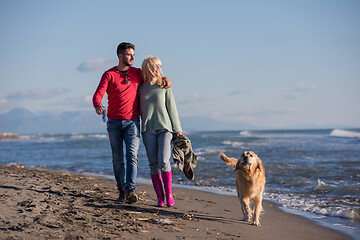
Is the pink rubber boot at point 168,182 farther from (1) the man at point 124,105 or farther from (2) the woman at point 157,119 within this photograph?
(1) the man at point 124,105

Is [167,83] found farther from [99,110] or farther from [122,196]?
[122,196]

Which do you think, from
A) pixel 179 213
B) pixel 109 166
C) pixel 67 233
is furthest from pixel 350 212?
pixel 109 166

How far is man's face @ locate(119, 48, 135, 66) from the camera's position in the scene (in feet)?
15.8

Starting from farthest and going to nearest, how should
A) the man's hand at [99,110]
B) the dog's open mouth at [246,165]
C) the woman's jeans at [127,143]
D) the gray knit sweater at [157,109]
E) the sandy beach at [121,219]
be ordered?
the woman's jeans at [127,143], the gray knit sweater at [157,109], the man's hand at [99,110], the dog's open mouth at [246,165], the sandy beach at [121,219]

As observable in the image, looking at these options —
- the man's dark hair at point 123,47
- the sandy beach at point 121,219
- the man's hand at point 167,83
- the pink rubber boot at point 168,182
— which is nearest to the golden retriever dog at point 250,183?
the sandy beach at point 121,219

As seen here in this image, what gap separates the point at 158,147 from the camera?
4.76 m

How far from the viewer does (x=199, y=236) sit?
3.65 m

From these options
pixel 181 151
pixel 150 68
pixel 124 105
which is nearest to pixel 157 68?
pixel 150 68

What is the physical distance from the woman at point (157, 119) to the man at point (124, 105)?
0.46ft

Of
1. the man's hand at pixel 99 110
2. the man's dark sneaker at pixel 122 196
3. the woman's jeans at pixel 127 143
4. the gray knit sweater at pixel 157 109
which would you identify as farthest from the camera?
the man's dark sneaker at pixel 122 196

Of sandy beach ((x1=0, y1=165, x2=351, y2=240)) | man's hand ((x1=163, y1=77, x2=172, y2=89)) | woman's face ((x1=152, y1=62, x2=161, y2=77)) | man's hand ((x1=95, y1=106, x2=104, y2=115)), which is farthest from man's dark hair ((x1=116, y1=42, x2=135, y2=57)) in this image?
sandy beach ((x1=0, y1=165, x2=351, y2=240))

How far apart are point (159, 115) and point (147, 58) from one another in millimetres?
803

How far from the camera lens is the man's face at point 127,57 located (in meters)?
4.81

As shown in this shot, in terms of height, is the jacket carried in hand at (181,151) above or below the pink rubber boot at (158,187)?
above
